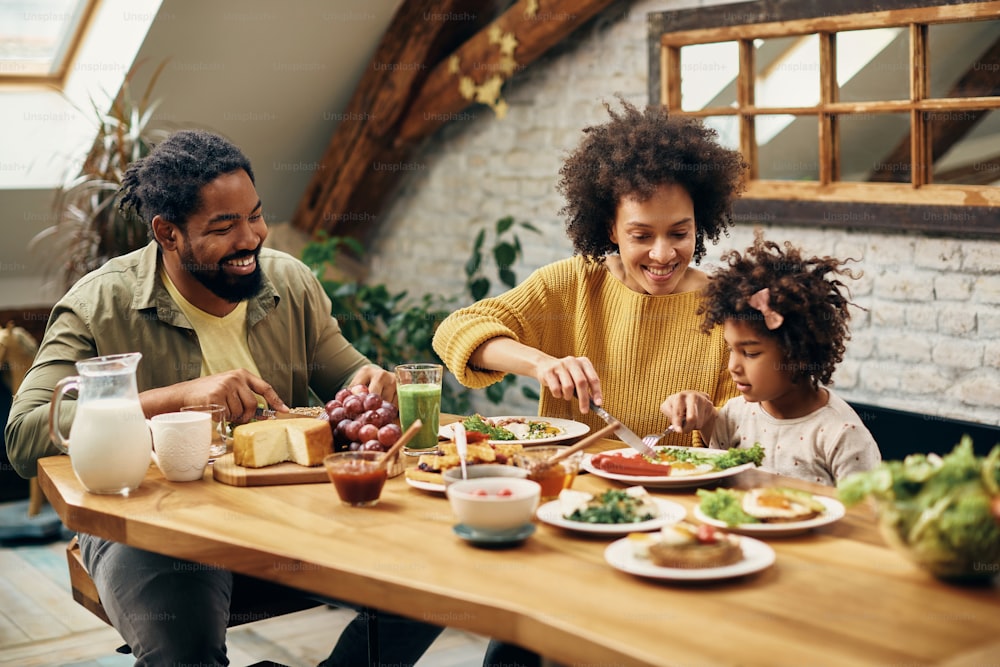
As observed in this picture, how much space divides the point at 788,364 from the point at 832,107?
1.81 m

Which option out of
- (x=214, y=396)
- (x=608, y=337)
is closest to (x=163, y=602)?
(x=214, y=396)

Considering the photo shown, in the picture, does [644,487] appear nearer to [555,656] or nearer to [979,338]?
[555,656]

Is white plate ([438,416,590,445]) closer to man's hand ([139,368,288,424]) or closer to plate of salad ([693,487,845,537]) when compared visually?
man's hand ([139,368,288,424])

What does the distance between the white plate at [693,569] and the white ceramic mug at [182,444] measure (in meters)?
0.82

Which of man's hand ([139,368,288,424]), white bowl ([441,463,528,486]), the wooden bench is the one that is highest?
man's hand ([139,368,288,424])

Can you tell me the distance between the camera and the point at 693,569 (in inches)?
57.8

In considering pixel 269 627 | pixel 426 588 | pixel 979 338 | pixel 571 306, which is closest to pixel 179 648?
pixel 426 588

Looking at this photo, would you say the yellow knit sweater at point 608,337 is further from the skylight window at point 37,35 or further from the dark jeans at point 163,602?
the skylight window at point 37,35

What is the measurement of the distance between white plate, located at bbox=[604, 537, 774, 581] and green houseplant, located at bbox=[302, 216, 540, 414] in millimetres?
3084

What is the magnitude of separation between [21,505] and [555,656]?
13.5ft

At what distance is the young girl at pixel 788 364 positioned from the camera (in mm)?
2141

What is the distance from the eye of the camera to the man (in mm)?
2221

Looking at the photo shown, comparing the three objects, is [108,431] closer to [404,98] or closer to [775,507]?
[775,507]

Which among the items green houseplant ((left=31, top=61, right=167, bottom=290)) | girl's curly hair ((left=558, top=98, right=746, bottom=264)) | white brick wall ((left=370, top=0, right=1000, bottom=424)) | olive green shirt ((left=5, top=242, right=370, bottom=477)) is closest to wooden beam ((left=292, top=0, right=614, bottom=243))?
white brick wall ((left=370, top=0, right=1000, bottom=424))
